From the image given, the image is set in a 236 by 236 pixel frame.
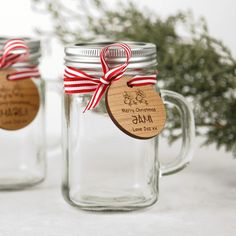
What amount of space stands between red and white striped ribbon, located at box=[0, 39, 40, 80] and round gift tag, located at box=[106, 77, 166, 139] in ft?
0.71

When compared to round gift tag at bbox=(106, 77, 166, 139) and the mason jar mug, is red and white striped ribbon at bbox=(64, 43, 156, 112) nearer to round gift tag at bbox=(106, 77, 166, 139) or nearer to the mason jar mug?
round gift tag at bbox=(106, 77, 166, 139)

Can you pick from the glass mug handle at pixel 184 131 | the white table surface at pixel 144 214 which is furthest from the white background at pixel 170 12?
the glass mug handle at pixel 184 131

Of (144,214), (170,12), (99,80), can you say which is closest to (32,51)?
(99,80)

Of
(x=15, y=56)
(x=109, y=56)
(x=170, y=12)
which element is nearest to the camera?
(x=109, y=56)

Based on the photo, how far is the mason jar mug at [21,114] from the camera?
4.21ft

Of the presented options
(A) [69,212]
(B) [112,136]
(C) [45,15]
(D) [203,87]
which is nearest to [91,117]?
(B) [112,136]

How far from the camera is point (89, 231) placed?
110 centimetres

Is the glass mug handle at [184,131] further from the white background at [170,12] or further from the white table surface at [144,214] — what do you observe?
the white background at [170,12]

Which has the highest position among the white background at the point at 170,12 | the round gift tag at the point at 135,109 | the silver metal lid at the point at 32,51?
the white background at the point at 170,12

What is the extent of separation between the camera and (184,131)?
1.23 m

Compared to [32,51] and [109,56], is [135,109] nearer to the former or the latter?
[109,56]

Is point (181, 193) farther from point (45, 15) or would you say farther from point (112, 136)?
point (45, 15)

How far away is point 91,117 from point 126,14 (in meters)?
0.38

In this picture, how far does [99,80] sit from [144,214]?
0.21 m
